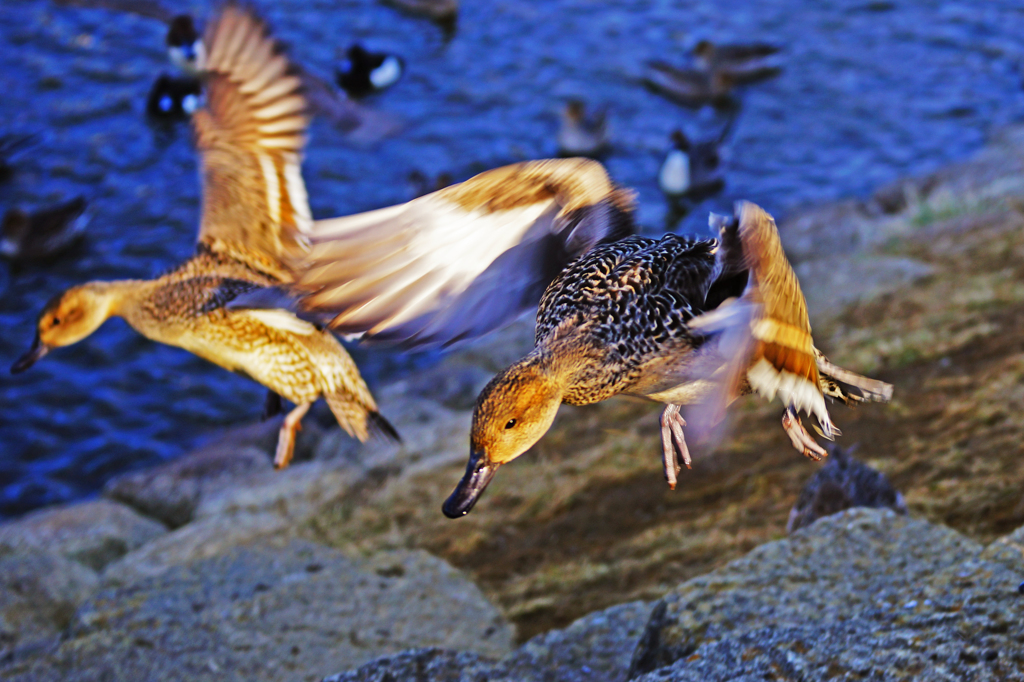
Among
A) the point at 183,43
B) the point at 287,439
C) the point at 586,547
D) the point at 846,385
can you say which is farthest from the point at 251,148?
the point at 183,43

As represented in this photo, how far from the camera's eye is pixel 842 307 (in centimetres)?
637

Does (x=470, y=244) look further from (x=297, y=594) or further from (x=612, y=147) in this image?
(x=612, y=147)

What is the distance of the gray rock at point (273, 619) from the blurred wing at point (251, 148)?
1.35 metres

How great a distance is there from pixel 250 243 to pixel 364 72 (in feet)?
19.1

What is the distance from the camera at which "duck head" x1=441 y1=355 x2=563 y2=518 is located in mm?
2436

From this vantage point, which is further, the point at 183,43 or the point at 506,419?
the point at 183,43

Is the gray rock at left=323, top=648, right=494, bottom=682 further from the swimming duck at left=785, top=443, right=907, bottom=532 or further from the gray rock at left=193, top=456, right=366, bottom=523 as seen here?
the gray rock at left=193, top=456, right=366, bottom=523

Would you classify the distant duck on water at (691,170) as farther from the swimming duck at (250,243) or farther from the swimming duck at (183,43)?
the swimming duck at (250,243)

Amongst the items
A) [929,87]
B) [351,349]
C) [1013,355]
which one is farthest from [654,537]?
[929,87]

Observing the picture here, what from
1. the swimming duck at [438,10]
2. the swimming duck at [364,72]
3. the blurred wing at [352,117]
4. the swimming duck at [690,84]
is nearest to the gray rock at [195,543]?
the blurred wing at [352,117]

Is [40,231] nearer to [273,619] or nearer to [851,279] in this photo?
[273,619]

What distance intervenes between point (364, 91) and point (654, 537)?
6008 mm

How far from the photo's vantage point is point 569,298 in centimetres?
285

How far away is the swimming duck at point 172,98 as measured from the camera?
8.98 metres
